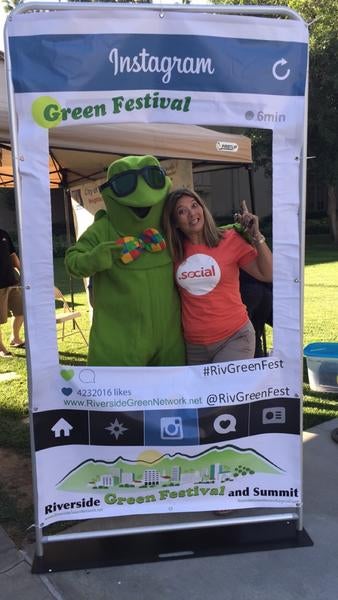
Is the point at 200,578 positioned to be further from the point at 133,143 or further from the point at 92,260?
the point at 133,143

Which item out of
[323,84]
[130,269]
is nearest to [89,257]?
[130,269]

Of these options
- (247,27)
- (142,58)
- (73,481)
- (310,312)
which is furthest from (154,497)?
(310,312)

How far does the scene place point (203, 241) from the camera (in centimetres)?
266

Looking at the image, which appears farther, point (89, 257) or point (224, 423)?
point (224, 423)

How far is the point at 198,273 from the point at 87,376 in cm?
73

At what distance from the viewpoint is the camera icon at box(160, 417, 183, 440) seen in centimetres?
252

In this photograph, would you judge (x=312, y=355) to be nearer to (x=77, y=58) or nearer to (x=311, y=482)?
(x=311, y=482)

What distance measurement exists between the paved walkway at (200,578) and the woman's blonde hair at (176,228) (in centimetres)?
148

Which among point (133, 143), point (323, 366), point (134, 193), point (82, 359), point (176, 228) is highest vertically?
point (133, 143)

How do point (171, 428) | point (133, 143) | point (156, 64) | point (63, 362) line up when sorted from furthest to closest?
1. point (63, 362)
2. point (133, 143)
3. point (171, 428)
4. point (156, 64)

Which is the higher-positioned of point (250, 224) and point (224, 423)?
point (250, 224)

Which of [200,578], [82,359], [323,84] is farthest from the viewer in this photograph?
[323,84]

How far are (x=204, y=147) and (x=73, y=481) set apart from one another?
3.15 meters

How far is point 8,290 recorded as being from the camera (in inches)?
256
